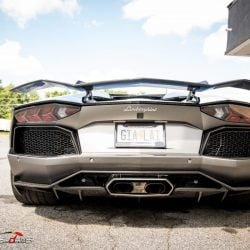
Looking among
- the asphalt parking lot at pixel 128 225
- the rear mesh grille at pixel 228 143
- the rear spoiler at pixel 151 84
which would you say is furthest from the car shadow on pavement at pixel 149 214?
the rear spoiler at pixel 151 84

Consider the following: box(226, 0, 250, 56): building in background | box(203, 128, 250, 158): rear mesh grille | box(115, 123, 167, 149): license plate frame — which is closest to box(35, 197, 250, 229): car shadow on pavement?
box(203, 128, 250, 158): rear mesh grille

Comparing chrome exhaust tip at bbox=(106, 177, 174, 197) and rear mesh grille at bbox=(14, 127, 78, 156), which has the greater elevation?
rear mesh grille at bbox=(14, 127, 78, 156)

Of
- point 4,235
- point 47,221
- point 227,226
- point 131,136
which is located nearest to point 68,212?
point 47,221

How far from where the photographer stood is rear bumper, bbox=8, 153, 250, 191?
226 centimetres

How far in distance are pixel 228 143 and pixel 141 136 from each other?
590 millimetres

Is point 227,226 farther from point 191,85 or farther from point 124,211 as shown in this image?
point 191,85

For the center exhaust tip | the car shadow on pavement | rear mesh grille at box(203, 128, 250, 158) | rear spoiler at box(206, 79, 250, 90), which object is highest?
rear spoiler at box(206, 79, 250, 90)

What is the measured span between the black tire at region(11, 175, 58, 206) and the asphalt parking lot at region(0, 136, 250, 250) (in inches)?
1.7

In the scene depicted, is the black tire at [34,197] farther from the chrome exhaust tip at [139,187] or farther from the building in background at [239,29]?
the building in background at [239,29]

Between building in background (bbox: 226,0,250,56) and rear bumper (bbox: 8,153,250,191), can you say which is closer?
rear bumper (bbox: 8,153,250,191)

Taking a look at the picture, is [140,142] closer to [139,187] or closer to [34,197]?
[139,187]

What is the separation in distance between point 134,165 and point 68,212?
2.43 feet

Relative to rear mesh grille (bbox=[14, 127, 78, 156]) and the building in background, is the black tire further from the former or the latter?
the building in background

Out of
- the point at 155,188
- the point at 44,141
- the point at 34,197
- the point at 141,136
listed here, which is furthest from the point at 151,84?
the point at 34,197
